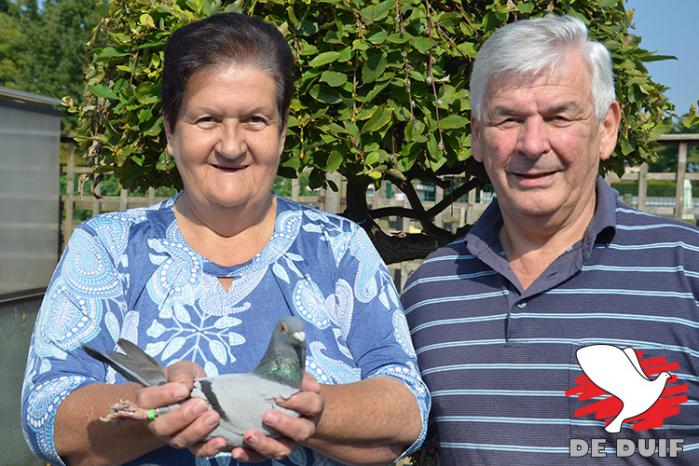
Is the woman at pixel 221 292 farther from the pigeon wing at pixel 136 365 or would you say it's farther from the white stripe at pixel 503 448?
the white stripe at pixel 503 448

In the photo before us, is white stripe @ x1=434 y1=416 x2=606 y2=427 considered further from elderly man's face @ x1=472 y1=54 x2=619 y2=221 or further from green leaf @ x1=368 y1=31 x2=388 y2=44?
green leaf @ x1=368 y1=31 x2=388 y2=44

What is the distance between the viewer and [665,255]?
2.39 metres

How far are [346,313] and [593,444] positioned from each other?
84cm

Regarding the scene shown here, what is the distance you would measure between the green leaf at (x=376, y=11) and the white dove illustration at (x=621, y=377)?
1.29m

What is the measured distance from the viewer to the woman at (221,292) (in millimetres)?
1974

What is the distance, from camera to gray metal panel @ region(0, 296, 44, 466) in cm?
545

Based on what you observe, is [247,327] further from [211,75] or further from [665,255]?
[665,255]

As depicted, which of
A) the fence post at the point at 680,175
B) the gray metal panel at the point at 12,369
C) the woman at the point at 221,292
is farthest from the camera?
the fence post at the point at 680,175

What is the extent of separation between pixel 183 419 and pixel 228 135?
820mm

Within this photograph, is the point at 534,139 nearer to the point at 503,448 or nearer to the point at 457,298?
the point at 457,298

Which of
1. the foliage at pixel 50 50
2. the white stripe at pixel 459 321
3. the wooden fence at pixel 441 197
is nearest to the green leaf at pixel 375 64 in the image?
the white stripe at pixel 459 321

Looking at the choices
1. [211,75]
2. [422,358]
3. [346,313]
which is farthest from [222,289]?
[422,358]

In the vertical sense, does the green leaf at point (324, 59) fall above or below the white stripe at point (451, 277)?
above

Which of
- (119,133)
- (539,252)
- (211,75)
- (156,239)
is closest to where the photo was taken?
(211,75)
